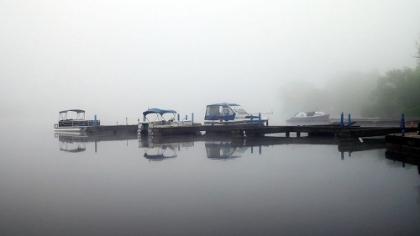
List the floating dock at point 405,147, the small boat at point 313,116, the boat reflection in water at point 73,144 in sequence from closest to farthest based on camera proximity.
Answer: the floating dock at point 405,147
the boat reflection in water at point 73,144
the small boat at point 313,116

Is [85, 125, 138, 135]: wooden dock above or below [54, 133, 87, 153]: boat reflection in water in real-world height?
above

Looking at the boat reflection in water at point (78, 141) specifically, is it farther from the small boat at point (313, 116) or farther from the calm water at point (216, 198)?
the small boat at point (313, 116)

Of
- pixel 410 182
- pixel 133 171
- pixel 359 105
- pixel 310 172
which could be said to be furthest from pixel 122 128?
pixel 359 105

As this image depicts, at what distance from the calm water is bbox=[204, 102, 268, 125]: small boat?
17.1 m

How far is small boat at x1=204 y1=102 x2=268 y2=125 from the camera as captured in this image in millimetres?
30641

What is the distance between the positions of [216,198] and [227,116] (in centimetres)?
2329

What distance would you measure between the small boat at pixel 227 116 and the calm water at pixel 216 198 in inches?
673

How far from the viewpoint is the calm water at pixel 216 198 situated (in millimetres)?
5855

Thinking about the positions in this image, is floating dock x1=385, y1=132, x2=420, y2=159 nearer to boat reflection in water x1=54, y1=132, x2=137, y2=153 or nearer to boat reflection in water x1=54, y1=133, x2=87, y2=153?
boat reflection in water x1=54, y1=132, x2=137, y2=153

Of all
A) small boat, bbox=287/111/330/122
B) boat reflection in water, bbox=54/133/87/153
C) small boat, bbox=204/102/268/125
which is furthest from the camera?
small boat, bbox=287/111/330/122

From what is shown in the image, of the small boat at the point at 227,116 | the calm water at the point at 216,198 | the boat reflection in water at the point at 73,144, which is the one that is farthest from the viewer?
the small boat at the point at 227,116

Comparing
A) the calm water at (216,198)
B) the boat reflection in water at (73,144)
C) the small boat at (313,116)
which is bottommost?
the calm water at (216,198)

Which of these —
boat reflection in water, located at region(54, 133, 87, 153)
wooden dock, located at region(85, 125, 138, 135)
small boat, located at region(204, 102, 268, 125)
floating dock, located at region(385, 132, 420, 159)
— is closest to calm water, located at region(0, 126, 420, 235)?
floating dock, located at region(385, 132, 420, 159)

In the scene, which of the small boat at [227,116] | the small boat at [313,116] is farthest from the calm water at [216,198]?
the small boat at [313,116]
